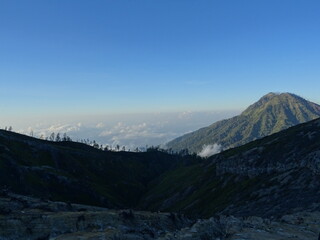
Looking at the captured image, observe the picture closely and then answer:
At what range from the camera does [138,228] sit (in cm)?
4125

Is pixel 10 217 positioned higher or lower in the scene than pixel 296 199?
higher

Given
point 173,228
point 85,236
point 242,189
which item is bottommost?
point 242,189

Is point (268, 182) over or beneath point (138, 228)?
beneath

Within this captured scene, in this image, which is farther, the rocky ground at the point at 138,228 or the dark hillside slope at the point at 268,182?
the dark hillside slope at the point at 268,182

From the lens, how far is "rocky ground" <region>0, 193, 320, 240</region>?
109 feet

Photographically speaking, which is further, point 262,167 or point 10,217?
point 262,167

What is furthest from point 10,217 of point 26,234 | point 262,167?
point 262,167

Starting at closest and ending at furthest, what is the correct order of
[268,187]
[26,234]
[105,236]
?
[105,236] < [26,234] < [268,187]

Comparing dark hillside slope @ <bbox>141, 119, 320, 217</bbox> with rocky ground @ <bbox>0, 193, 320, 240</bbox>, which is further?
dark hillside slope @ <bbox>141, 119, 320, 217</bbox>

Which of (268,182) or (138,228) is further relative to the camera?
(268,182)

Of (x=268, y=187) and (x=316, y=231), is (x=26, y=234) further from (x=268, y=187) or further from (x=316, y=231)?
(x=268, y=187)

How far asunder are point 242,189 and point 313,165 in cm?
3981

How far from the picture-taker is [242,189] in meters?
134

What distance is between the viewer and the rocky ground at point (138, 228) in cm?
3309
